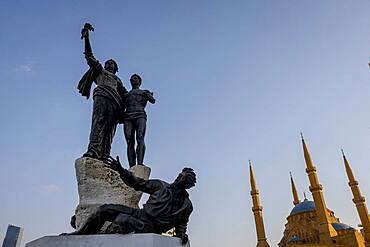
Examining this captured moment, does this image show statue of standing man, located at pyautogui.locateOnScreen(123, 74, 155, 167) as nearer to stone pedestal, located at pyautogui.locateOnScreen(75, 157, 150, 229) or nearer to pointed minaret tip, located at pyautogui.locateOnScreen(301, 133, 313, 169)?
stone pedestal, located at pyautogui.locateOnScreen(75, 157, 150, 229)

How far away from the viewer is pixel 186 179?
3.92 meters

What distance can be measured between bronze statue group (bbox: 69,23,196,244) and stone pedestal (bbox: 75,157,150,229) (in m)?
0.18

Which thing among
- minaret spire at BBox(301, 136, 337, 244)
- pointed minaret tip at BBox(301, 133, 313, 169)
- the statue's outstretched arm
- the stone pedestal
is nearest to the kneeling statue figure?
the stone pedestal

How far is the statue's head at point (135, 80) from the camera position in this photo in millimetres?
6242

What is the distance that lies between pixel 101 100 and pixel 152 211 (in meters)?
2.55

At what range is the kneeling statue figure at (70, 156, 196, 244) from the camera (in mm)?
3551

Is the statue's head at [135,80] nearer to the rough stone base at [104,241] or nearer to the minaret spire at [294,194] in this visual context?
the rough stone base at [104,241]

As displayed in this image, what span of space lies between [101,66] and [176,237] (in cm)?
357

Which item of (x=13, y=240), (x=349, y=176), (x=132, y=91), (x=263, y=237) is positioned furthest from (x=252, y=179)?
(x=132, y=91)

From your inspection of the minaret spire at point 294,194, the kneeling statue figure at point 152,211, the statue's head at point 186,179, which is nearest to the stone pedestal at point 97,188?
the kneeling statue figure at point 152,211

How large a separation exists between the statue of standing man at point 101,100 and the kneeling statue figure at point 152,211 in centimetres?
148

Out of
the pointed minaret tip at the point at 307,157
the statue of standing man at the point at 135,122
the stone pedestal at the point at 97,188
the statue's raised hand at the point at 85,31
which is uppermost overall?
the pointed minaret tip at the point at 307,157

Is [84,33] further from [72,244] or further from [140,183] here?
[72,244]

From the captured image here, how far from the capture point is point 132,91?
6.07 meters
